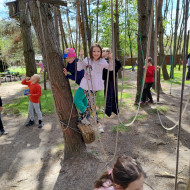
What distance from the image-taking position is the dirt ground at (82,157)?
78.2 inches

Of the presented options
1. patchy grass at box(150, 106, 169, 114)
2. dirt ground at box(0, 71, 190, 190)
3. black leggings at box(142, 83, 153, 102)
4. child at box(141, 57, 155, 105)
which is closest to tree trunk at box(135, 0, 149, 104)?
child at box(141, 57, 155, 105)

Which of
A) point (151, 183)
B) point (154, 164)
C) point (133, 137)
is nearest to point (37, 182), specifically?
point (151, 183)

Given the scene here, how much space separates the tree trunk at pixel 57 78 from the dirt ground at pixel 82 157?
23cm

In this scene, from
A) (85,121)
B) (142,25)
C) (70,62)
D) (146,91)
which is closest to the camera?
(70,62)

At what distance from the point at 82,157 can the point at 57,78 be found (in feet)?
3.70

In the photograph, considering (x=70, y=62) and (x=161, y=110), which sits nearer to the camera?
(x=70, y=62)

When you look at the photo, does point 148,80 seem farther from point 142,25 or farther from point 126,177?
point 126,177

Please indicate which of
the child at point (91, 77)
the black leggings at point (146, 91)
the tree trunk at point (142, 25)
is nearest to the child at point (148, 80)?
the black leggings at point (146, 91)

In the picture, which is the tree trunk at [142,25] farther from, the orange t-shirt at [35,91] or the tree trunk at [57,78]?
the tree trunk at [57,78]

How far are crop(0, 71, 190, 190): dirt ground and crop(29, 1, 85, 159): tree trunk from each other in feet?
0.75

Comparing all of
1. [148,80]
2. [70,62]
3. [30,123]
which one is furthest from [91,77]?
[148,80]

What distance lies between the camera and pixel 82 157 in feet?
7.71

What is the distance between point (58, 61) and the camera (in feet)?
7.05

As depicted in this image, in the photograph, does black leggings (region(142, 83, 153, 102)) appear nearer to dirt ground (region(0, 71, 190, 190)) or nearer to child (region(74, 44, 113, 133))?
dirt ground (region(0, 71, 190, 190))
